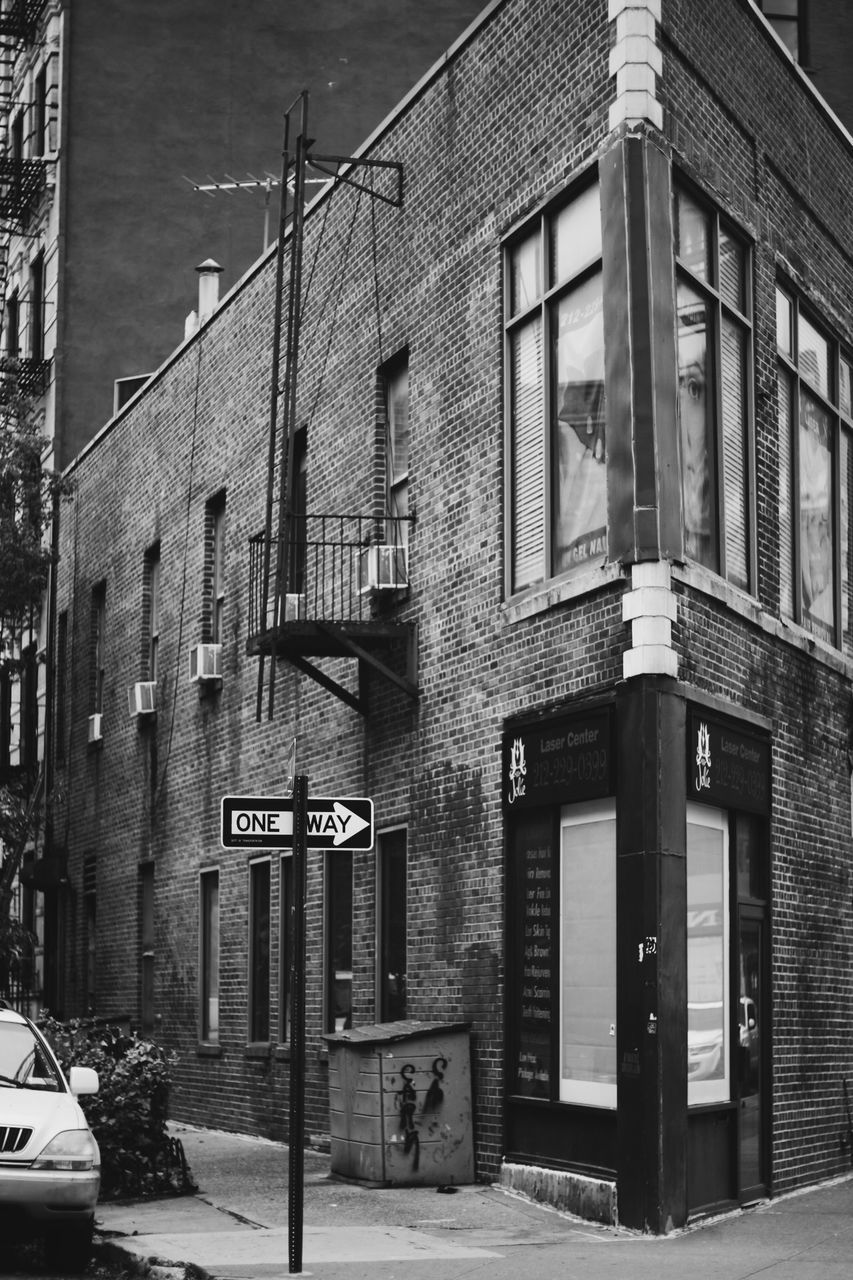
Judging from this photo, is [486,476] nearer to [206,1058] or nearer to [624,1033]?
[624,1033]

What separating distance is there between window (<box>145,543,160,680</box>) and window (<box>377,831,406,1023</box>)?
844 centimetres

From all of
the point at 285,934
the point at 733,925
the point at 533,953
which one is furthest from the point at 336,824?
the point at 285,934

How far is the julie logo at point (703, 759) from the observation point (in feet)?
42.8

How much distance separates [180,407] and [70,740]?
693 centimetres

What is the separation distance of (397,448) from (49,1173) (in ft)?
26.3

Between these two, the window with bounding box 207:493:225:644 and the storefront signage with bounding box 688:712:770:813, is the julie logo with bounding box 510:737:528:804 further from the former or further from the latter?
the window with bounding box 207:493:225:644

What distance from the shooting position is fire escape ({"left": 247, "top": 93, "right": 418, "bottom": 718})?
16203mm

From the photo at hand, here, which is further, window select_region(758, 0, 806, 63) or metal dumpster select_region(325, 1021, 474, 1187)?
window select_region(758, 0, 806, 63)

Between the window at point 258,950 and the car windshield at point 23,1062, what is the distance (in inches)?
273

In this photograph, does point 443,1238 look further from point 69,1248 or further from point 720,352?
point 720,352

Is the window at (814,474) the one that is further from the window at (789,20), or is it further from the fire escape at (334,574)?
the window at (789,20)

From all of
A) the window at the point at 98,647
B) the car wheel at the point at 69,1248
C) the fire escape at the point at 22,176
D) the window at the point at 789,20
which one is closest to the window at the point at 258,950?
the window at the point at 98,647

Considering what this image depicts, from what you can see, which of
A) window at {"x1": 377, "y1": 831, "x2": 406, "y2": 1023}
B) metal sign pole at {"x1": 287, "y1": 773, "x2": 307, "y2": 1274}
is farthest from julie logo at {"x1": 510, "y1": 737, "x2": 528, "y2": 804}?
metal sign pole at {"x1": 287, "y1": 773, "x2": 307, "y2": 1274}

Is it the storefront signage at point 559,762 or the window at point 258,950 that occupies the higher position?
the storefront signage at point 559,762
